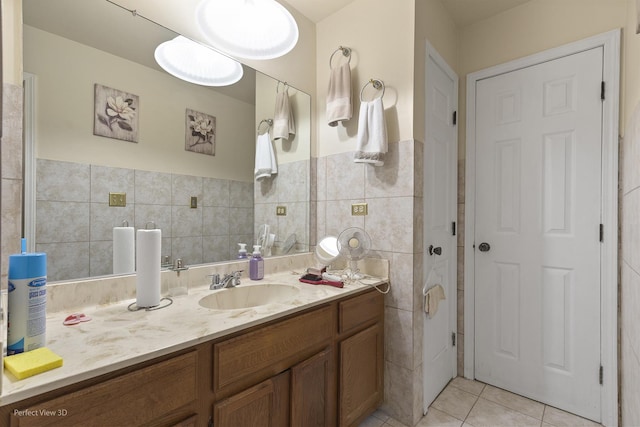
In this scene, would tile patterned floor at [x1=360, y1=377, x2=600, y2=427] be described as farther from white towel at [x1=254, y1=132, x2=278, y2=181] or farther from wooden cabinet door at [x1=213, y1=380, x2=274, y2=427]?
white towel at [x1=254, y1=132, x2=278, y2=181]

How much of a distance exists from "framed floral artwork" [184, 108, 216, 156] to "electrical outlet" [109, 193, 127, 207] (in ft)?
1.26

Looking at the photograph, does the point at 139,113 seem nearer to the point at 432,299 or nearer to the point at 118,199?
the point at 118,199

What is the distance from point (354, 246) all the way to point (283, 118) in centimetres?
95

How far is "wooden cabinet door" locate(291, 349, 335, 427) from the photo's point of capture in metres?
1.27

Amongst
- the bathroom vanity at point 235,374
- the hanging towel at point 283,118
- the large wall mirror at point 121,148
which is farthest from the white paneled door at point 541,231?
the large wall mirror at point 121,148

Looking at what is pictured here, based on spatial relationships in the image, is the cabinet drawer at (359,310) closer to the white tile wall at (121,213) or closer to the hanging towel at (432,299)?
the hanging towel at (432,299)

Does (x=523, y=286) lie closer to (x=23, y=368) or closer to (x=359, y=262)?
(x=359, y=262)

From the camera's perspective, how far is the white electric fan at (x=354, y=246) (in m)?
1.81

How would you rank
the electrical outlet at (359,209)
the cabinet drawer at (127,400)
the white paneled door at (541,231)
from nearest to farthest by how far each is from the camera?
the cabinet drawer at (127,400), the white paneled door at (541,231), the electrical outlet at (359,209)

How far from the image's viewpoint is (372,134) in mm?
1789

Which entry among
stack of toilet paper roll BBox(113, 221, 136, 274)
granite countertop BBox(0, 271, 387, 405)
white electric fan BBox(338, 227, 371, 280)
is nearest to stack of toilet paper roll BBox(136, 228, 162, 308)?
granite countertop BBox(0, 271, 387, 405)

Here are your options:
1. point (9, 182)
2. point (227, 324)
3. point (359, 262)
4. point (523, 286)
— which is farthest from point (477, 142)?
point (9, 182)

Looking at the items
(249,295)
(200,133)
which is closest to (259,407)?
(249,295)

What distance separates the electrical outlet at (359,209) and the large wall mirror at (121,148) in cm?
57
